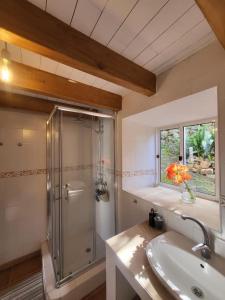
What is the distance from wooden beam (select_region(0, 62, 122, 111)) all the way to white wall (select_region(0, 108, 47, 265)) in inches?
32.0

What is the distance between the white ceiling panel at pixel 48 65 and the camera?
3.41 ft

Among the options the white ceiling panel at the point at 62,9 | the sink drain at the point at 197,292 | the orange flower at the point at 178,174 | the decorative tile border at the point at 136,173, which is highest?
the white ceiling panel at the point at 62,9

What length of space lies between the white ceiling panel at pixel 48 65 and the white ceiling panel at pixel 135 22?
46cm

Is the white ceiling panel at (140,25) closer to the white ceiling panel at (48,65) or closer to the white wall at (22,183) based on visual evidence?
the white ceiling panel at (48,65)

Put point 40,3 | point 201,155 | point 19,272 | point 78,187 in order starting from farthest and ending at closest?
point 78,187 → point 19,272 → point 201,155 → point 40,3

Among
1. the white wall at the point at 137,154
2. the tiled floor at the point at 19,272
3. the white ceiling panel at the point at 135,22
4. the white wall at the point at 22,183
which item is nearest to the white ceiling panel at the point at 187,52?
the white ceiling panel at the point at 135,22

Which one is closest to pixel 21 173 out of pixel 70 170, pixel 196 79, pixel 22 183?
pixel 22 183

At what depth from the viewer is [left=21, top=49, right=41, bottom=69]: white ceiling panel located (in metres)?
0.97

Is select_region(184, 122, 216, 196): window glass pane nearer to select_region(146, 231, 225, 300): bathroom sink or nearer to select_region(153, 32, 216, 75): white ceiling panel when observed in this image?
select_region(146, 231, 225, 300): bathroom sink

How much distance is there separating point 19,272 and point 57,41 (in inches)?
93.0

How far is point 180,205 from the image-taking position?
53.5 inches

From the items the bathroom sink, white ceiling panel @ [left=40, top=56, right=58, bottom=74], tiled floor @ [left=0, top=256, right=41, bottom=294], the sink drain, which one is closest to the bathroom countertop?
the bathroom sink

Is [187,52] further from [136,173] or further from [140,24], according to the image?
[136,173]

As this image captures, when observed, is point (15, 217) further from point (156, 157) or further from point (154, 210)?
point (156, 157)
